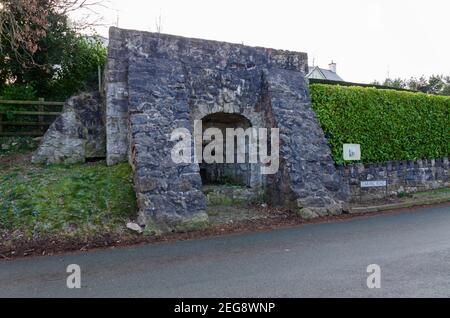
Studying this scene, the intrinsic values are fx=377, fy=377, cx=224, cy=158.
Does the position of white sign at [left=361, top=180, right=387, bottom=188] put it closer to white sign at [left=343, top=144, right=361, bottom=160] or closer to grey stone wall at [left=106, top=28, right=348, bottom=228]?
white sign at [left=343, top=144, right=361, bottom=160]

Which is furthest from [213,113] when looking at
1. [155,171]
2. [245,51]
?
[155,171]

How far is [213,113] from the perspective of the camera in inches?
366

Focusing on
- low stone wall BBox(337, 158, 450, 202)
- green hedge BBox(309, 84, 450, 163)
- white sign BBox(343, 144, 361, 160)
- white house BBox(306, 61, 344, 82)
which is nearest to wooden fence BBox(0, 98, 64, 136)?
green hedge BBox(309, 84, 450, 163)

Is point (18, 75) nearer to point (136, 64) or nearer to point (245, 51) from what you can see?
point (136, 64)

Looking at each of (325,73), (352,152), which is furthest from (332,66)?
(352,152)

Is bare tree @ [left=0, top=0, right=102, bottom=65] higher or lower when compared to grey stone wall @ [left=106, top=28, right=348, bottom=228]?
higher

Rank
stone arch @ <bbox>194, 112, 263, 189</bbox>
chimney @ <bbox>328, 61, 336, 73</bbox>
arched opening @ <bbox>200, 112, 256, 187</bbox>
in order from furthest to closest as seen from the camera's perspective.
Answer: chimney @ <bbox>328, 61, 336, 73</bbox> → arched opening @ <bbox>200, 112, 256, 187</bbox> → stone arch @ <bbox>194, 112, 263, 189</bbox>

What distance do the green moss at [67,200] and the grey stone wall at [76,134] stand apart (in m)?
0.89

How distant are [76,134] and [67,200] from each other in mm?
2944

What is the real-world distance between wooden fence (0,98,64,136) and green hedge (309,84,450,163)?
7913 mm

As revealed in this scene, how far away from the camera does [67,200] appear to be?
7051 millimetres

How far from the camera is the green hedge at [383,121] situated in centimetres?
1028

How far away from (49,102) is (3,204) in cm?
542

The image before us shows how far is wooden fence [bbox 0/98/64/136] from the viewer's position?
11016 mm
